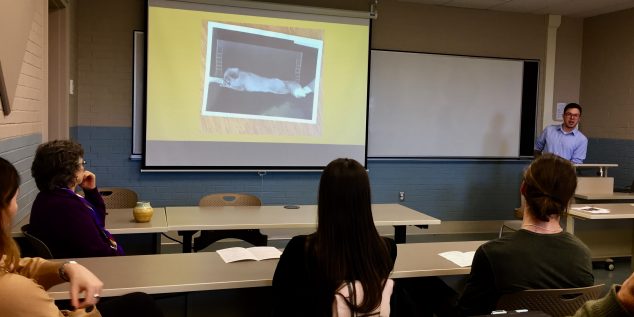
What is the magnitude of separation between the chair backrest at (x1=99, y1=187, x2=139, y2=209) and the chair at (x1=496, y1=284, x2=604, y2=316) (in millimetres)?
2830

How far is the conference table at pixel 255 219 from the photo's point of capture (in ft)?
9.59

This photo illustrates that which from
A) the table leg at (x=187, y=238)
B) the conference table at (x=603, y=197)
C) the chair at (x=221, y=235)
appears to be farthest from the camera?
the conference table at (x=603, y=197)

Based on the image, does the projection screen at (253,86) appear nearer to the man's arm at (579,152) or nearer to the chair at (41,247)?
the man's arm at (579,152)

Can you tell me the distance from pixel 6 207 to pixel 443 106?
193 inches

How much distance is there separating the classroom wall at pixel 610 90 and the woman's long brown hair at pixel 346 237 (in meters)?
5.02

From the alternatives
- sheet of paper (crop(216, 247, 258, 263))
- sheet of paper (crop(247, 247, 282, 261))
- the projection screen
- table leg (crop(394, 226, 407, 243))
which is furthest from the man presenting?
sheet of paper (crop(216, 247, 258, 263))

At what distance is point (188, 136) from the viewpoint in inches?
184

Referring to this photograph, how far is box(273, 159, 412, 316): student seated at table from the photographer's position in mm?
1623

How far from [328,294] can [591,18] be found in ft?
19.0

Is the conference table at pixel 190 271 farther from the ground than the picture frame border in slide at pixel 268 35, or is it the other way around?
the picture frame border in slide at pixel 268 35

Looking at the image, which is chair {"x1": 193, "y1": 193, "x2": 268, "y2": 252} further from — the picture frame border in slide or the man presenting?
the man presenting

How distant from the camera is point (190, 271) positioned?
6.60ft

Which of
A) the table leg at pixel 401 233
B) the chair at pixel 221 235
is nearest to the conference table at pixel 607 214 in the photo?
the table leg at pixel 401 233

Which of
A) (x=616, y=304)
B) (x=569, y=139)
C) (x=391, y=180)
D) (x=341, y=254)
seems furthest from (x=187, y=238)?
(x=569, y=139)
